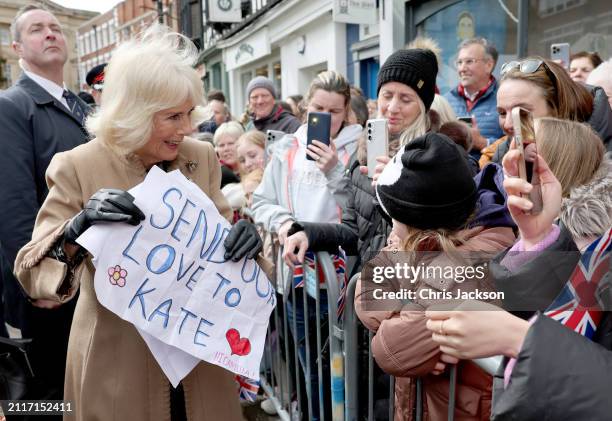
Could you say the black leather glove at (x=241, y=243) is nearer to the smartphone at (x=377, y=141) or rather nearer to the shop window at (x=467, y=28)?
the smartphone at (x=377, y=141)

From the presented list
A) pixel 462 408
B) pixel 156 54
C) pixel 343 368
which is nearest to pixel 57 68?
pixel 156 54

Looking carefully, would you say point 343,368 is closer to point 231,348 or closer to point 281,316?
point 231,348

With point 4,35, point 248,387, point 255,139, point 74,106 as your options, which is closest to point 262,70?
point 255,139

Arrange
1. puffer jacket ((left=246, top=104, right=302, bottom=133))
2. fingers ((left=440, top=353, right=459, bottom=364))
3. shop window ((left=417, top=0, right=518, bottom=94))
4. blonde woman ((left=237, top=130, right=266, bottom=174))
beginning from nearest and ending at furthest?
fingers ((left=440, top=353, right=459, bottom=364))
blonde woman ((left=237, top=130, right=266, bottom=174))
puffer jacket ((left=246, top=104, right=302, bottom=133))
shop window ((left=417, top=0, right=518, bottom=94))

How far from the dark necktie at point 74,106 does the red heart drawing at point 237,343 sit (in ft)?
4.87

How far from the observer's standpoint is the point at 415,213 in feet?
4.75

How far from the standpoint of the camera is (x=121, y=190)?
1.59m

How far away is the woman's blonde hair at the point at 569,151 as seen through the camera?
55.2 inches

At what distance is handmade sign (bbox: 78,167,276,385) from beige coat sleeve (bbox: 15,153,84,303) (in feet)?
0.47

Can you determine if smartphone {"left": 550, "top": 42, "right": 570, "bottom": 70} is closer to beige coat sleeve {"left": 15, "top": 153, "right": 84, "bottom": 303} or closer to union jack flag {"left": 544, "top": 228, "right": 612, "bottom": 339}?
union jack flag {"left": 544, "top": 228, "right": 612, "bottom": 339}

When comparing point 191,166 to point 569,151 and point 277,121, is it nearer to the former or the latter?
point 569,151

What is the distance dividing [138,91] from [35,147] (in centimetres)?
91

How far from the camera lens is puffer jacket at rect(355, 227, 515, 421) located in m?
1.32

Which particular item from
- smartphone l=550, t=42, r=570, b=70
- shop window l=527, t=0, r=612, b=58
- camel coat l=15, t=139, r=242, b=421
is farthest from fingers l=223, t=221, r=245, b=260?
shop window l=527, t=0, r=612, b=58
